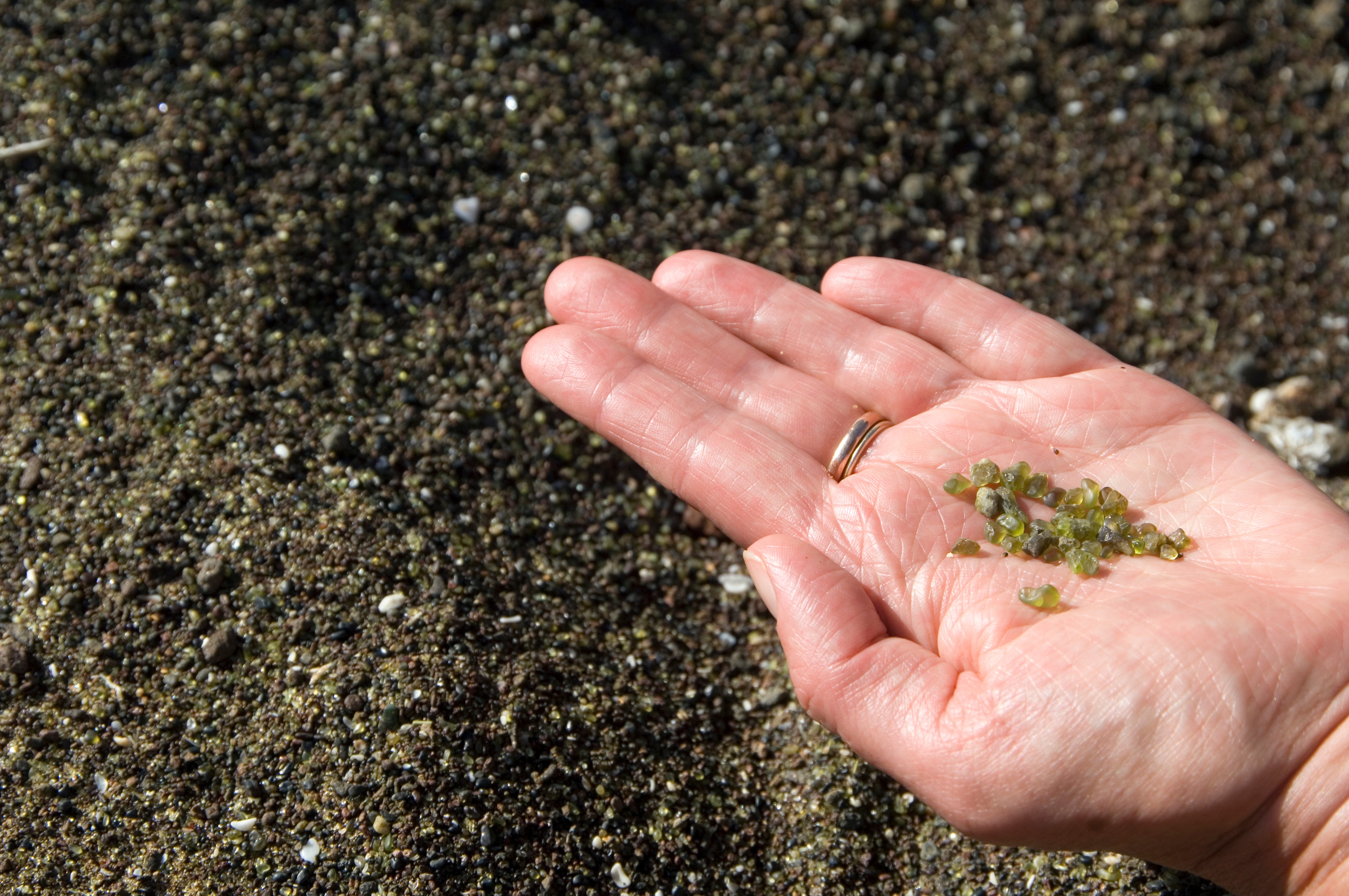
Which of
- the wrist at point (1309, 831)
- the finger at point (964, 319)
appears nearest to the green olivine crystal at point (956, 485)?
the finger at point (964, 319)

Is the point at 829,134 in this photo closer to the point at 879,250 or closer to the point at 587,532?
the point at 879,250

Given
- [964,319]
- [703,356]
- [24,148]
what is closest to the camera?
[703,356]

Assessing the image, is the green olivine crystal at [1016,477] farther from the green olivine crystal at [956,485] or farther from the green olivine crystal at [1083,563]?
the green olivine crystal at [1083,563]

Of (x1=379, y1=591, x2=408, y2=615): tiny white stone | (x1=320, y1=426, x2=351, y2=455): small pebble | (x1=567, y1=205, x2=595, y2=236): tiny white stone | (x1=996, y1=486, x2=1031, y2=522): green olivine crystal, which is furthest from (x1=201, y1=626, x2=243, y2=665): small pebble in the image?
(x1=996, y1=486, x2=1031, y2=522): green olivine crystal

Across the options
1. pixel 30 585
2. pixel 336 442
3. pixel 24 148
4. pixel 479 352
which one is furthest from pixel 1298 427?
pixel 24 148

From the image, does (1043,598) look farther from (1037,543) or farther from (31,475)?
(31,475)

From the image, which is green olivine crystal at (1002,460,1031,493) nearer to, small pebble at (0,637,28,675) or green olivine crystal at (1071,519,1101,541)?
green olivine crystal at (1071,519,1101,541)

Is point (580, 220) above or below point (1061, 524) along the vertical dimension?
below

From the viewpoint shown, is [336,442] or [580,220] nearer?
[336,442]

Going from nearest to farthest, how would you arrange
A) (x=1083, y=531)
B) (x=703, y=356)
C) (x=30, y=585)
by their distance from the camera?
(x=1083, y=531)
(x=30, y=585)
(x=703, y=356)
